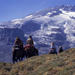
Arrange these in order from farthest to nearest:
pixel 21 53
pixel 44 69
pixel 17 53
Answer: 1. pixel 21 53
2. pixel 17 53
3. pixel 44 69

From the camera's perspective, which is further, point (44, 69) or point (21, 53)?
point (21, 53)

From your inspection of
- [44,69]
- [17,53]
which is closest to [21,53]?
[17,53]

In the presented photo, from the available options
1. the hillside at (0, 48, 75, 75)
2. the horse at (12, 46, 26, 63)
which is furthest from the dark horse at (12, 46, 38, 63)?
the hillside at (0, 48, 75, 75)

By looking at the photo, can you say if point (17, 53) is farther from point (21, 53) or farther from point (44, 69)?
point (44, 69)

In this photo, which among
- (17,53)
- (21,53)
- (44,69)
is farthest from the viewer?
(21,53)

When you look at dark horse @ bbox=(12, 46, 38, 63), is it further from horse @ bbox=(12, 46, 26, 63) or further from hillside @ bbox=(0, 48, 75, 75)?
hillside @ bbox=(0, 48, 75, 75)

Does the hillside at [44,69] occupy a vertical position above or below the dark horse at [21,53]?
below

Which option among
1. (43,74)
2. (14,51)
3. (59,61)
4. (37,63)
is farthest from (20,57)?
(43,74)

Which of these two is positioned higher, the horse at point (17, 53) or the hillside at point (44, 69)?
the horse at point (17, 53)

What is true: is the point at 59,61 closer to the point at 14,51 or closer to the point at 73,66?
the point at 73,66

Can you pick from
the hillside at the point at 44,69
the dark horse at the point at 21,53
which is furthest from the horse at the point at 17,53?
the hillside at the point at 44,69

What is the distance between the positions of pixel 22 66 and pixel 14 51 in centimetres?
548

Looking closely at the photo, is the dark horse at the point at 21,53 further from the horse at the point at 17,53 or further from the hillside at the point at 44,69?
the hillside at the point at 44,69

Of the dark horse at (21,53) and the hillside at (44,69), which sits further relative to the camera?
the dark horse at (21,53)
